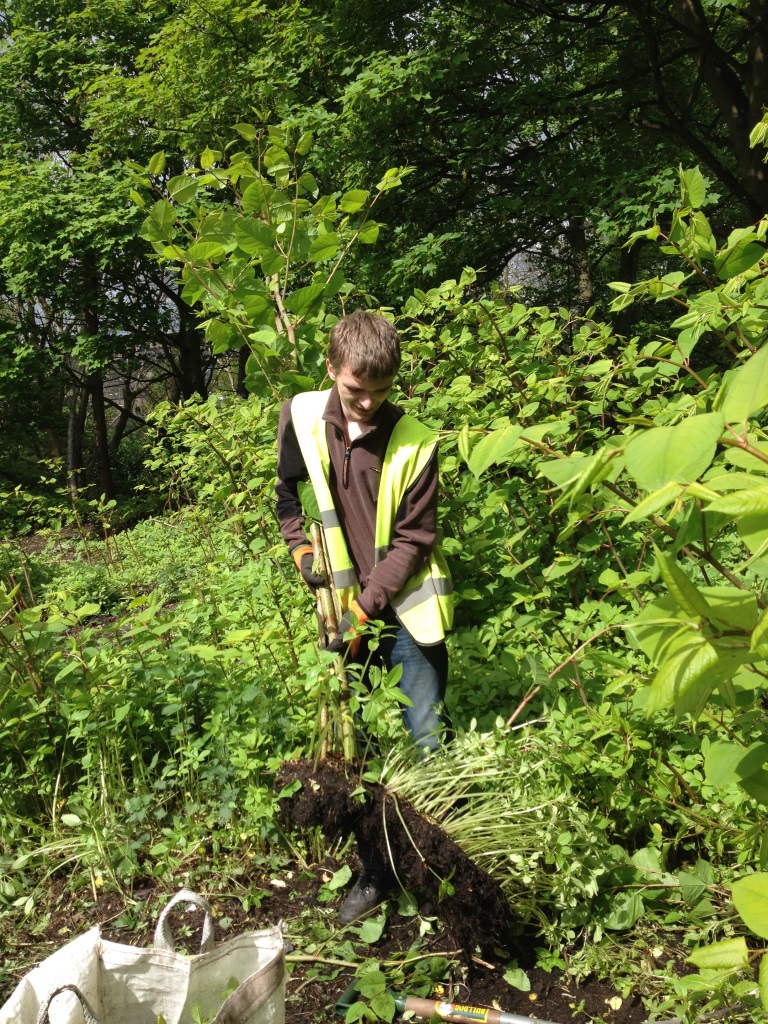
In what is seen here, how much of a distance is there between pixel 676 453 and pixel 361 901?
1.97 metres

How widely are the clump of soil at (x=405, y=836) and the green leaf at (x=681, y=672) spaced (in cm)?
130

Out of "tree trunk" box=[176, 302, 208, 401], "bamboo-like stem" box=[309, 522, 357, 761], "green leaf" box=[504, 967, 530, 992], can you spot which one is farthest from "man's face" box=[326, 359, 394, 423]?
"tree trunk" box=[176, 302, 208, 401]

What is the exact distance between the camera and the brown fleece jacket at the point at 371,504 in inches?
90.7

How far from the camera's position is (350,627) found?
7.43ft

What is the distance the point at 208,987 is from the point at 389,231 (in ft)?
24.4

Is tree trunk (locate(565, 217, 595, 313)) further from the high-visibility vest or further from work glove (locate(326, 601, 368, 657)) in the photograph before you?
work glove (locate(326, 601, 368, 657))

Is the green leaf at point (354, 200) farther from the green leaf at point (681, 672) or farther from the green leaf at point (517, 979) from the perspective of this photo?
the green leaf at point (517, 979)

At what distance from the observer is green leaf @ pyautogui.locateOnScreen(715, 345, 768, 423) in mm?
832

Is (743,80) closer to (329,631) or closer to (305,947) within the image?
(329,631)

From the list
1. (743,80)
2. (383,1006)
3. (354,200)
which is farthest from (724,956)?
(743,80)

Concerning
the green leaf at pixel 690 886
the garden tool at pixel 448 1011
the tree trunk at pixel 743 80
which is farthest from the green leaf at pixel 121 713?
the tree trunk at pixel 743 80

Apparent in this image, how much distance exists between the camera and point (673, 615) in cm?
88

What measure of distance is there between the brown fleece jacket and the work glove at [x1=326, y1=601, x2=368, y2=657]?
0.9 inches

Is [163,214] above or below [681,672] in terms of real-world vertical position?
above
